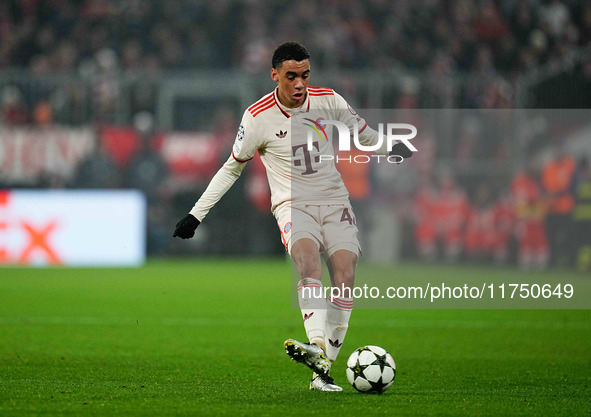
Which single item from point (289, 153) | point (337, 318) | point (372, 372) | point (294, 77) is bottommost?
point (372, 372)

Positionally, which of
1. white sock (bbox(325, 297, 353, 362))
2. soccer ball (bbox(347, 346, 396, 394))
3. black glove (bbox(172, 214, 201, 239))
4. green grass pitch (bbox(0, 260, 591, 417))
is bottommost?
green grass pitch (bbox(0, 260, 591, 417))

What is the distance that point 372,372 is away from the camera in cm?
555

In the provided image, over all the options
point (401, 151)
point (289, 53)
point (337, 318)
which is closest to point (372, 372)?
point (337, 318)

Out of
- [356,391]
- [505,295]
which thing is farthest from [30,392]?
[505,295]

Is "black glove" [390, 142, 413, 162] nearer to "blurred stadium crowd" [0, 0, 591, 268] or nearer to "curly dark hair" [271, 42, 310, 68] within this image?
"curly dark hair" [271, 42, 310, 68]

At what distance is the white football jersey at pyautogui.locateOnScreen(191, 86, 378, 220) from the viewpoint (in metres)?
5.96

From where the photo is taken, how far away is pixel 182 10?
21.1 meters

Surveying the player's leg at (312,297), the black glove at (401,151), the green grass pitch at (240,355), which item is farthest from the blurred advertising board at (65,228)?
the player's leg at (312,297)

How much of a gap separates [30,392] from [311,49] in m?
15.3

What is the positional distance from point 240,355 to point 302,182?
1994 mm

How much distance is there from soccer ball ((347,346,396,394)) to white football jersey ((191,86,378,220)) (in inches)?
39.0

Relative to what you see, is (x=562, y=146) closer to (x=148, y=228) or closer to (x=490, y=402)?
(x=148, y=228)

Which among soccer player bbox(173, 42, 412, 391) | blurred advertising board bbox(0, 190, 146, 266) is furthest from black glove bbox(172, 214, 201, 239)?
blurred advertising board bbox(0, 190, 146, 266)

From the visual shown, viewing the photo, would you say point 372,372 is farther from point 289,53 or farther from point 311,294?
point 289,53
